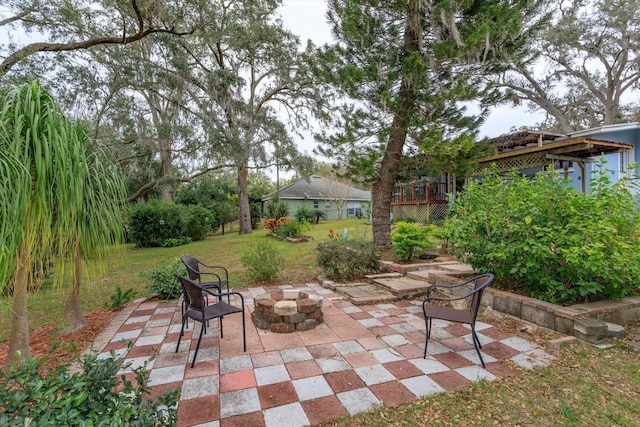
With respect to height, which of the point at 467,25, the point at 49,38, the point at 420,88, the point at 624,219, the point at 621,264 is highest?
the point at 49,38

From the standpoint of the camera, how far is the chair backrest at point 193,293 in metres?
2.79

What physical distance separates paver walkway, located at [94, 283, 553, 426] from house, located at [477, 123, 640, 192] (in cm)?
750

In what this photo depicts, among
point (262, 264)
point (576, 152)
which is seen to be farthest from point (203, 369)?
point (576, 152)

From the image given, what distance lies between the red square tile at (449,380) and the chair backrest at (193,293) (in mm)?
2216

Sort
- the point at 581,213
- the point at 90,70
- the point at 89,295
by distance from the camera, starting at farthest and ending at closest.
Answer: the point at 90,70, the point at 89,295, the point at 581,213

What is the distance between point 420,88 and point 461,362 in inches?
214

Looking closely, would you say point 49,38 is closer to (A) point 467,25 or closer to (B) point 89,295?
(B) point 89,295

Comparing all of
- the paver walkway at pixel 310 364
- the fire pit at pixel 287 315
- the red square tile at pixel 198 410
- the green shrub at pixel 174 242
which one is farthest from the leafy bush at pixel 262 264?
the green shrub at pixel 174 242

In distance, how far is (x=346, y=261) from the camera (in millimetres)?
6066

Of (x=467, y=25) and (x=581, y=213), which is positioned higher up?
(x=467, y=25)

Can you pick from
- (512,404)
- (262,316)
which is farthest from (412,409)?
(262,316)

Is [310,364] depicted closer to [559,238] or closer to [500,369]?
[500,369]

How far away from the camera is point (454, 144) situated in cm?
628

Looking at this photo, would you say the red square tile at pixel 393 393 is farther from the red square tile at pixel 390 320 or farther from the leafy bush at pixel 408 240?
the leafy bush at pixel 408 240
